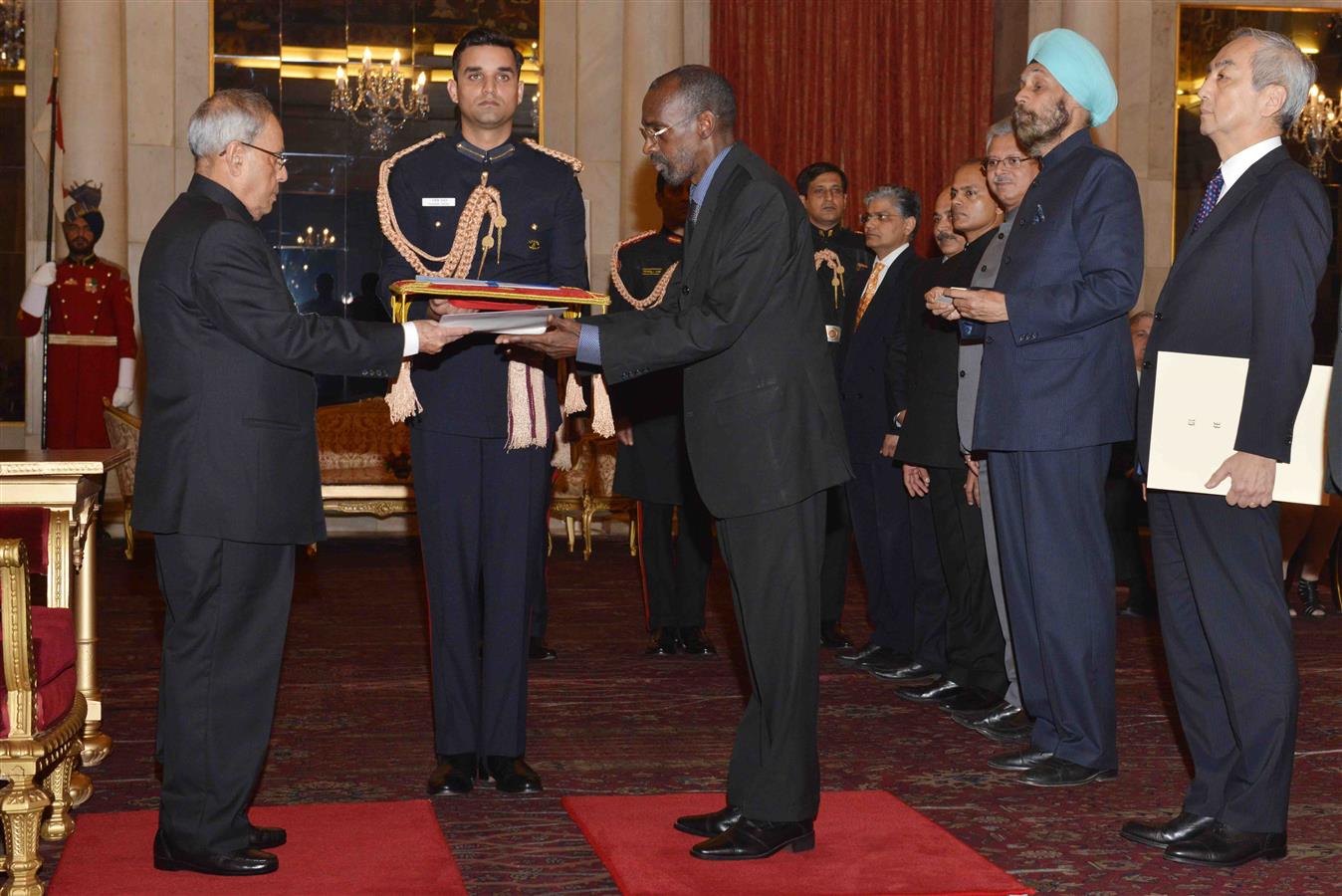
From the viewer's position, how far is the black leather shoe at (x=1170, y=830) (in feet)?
10.8

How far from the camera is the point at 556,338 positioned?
3.18m

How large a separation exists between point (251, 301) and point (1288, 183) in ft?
7.26

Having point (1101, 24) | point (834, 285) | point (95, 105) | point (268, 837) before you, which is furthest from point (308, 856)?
point (1101, 24)

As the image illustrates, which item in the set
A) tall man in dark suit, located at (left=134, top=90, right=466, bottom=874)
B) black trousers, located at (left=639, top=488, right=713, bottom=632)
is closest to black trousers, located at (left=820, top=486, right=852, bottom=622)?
black trousers, located at (left=639, top=488, right=713, bottom=632)

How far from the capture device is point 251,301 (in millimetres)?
2988

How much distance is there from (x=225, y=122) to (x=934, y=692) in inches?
116

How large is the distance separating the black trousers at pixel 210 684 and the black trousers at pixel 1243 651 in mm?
2044

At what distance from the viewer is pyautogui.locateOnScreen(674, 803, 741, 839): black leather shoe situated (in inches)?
131

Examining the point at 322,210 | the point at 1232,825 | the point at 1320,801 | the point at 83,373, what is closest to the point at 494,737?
the point at 1232,825

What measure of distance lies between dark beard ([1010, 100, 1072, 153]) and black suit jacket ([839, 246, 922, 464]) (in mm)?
1353

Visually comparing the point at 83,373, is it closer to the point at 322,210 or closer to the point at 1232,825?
the point at 322,210

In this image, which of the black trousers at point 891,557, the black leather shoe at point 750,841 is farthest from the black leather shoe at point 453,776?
the black trousers at point 891,557

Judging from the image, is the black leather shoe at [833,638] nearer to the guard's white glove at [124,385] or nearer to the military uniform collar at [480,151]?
the military uniform collar at [480,151]

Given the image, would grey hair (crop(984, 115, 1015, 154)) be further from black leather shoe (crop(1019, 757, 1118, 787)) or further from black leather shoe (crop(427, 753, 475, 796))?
black leather shoe (crop(427, 753, 475, 796))
